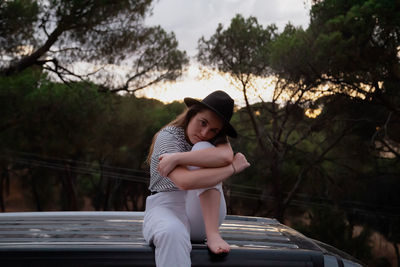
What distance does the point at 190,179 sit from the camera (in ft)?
7.48

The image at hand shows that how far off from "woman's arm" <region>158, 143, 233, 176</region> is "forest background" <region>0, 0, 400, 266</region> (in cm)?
891

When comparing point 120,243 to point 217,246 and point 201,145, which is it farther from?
point 201,145

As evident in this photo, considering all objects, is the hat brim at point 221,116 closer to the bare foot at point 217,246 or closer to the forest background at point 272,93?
the bare foot at point 217,246

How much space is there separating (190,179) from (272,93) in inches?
475

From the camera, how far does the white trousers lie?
203 centimetres

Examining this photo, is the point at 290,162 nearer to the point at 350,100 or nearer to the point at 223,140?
the point at 350,100

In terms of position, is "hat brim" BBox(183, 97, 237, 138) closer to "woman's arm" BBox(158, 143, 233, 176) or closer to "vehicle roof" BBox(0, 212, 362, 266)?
"woman's arm" BBox(158, 143, 233, 176)

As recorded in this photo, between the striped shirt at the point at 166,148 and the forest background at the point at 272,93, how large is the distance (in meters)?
8.77

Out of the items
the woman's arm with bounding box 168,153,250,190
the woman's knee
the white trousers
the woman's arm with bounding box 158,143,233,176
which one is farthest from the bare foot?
the woman's knee

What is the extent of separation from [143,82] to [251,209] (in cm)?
785

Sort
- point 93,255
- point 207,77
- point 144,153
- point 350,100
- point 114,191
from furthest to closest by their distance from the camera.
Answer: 1. point 114,191
2. point 144,153
3. point 207,77
4. point 350,100
5. point 93,255

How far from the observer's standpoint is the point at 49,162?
20969mm

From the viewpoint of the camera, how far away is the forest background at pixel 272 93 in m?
11.3

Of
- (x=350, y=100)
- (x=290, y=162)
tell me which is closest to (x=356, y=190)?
(x=290, y=162)
